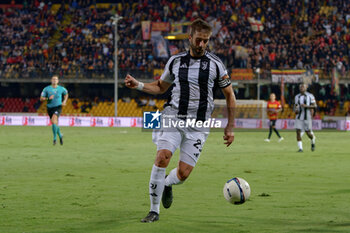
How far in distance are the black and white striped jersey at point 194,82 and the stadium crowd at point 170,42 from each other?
34845 millimetres

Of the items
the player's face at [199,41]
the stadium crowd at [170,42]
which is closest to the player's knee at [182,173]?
the player's face at [199,41]

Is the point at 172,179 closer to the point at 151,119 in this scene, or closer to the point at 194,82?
the point at 194,82

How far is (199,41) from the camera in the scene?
7.39m

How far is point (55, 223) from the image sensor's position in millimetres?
7109

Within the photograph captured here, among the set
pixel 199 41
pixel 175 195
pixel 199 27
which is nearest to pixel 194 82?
pixel 199 41

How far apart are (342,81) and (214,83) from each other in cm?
3526

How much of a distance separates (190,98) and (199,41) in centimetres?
69

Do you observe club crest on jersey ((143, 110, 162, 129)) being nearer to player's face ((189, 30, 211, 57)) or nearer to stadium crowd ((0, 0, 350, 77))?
stadium crowd ((0, 0, 350, 77))

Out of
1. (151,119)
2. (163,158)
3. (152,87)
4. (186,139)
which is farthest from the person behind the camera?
(151,119)

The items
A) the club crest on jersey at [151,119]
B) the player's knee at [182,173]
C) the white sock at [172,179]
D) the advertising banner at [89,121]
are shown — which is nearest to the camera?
the player's knee at [182,173]

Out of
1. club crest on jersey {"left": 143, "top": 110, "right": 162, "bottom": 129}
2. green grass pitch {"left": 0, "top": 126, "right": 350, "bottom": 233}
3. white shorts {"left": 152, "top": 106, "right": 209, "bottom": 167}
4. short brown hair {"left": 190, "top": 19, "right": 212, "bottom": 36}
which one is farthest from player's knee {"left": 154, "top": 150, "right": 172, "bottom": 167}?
club crest on jersey {"left": 143, "top": 110, "right": 162, "bottom": 129}

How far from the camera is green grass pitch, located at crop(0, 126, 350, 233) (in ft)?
23.3

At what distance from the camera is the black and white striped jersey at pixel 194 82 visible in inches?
296

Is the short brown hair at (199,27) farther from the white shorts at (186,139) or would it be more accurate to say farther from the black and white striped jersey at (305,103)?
the black and white striped jersey at (305,103)
